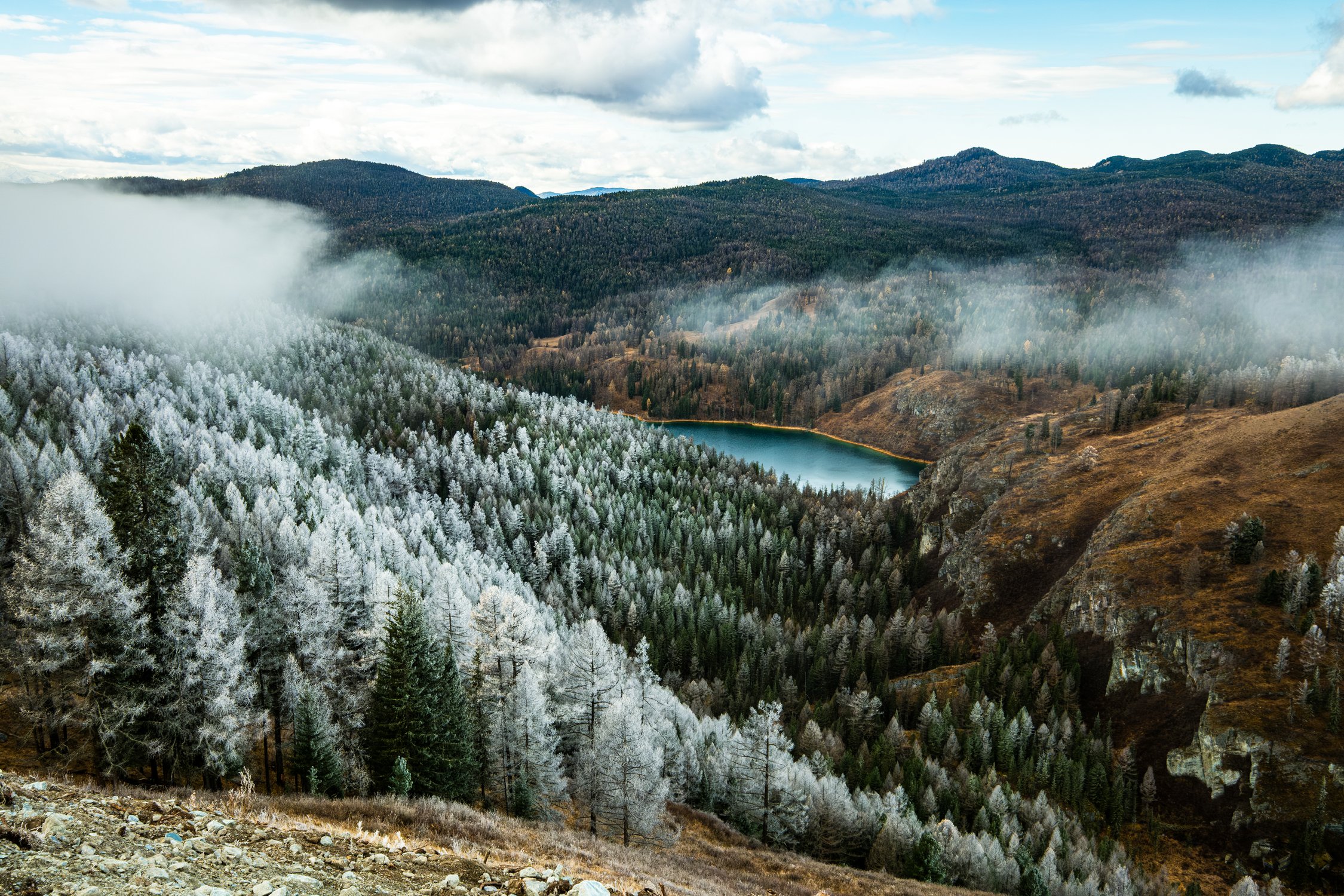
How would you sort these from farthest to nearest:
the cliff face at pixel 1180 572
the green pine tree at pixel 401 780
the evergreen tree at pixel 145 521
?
the cliff face at pixel 1180 572, the evergreen tree at pixel 145 521, the green pine tree at pixel 401 780

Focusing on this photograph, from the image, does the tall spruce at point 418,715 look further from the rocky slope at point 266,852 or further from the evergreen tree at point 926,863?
the evergreen tree at point 926,863

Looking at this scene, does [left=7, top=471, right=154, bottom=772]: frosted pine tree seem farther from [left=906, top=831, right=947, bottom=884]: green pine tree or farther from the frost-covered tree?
[left=906, top=831, right=947, bottom=884]: green pine tree

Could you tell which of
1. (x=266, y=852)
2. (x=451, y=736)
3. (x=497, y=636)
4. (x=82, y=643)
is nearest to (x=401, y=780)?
(x=451, y=736)

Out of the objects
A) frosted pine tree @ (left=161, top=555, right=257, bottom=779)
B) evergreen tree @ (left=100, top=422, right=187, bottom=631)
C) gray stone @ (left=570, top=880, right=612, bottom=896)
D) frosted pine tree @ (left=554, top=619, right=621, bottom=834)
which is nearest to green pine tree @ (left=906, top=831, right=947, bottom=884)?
frosted pine tree @ (left=554, top=619, right=621, bottom=834)

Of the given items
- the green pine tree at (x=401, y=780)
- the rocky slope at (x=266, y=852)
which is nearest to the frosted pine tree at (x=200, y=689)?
the green pine tree at (x=401, y=780)

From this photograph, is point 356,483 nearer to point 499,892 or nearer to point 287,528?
point 287,528

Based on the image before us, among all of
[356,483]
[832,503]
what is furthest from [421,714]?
[832,503]
